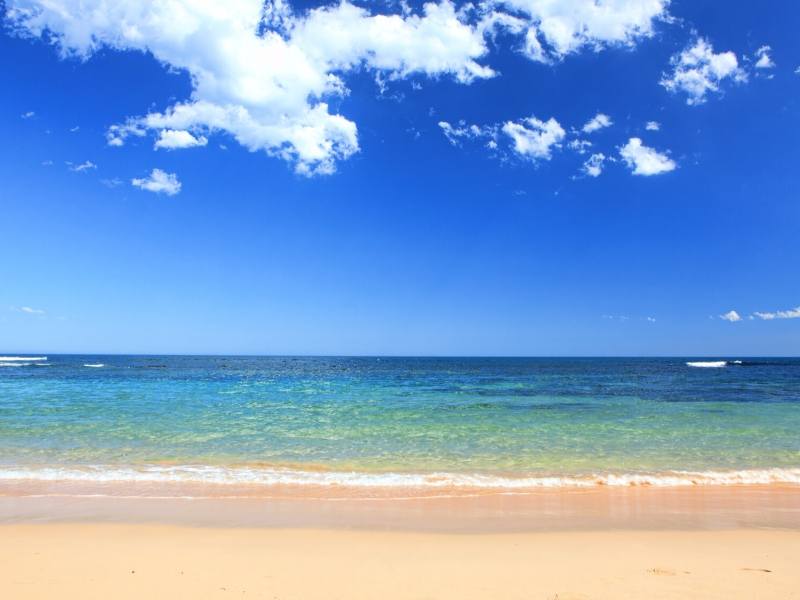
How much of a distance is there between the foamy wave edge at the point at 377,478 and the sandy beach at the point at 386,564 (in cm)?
278

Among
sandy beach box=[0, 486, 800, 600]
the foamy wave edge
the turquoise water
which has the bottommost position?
the turquoise water

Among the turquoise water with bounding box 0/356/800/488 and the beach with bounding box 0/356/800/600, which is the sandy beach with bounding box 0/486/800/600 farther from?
the turquoise water with bounding box 0/356/800/488

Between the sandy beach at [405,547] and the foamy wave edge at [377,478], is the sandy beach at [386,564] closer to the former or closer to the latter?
the sandy beach at [405,547]

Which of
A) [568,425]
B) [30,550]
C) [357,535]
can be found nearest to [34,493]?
[30,550]

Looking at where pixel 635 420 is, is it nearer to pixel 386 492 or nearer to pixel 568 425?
pixel 568 425

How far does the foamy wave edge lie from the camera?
959 cm

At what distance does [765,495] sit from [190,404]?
72.9 ft

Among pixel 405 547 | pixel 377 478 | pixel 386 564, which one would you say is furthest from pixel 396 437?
pixel 386 564

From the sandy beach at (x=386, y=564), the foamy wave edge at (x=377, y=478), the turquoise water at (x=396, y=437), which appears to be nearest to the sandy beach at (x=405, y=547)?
the sandy beach at (x=386, y=564)

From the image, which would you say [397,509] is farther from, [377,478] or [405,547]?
[377,478]

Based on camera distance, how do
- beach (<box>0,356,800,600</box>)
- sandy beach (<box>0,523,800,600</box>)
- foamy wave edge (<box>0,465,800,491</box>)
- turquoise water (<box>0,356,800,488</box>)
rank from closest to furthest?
sandy beach (<box>0,523,800,600</box>), beach (<box>0,356,800,600</box>), foamy wave edge (<box>0,465,800,491</box>), turquoise water (<box>0,356,800,488</box>)

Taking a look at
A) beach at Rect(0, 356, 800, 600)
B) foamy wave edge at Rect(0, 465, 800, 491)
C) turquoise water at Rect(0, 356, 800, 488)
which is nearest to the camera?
beach at Rect(0, 356, 800, 600)

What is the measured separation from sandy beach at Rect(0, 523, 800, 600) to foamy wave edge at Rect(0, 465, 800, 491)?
2.78 meters

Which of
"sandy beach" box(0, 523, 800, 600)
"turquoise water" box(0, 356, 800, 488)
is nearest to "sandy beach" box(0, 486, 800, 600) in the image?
"sandy beach" box(0, 523, 800, 600)
